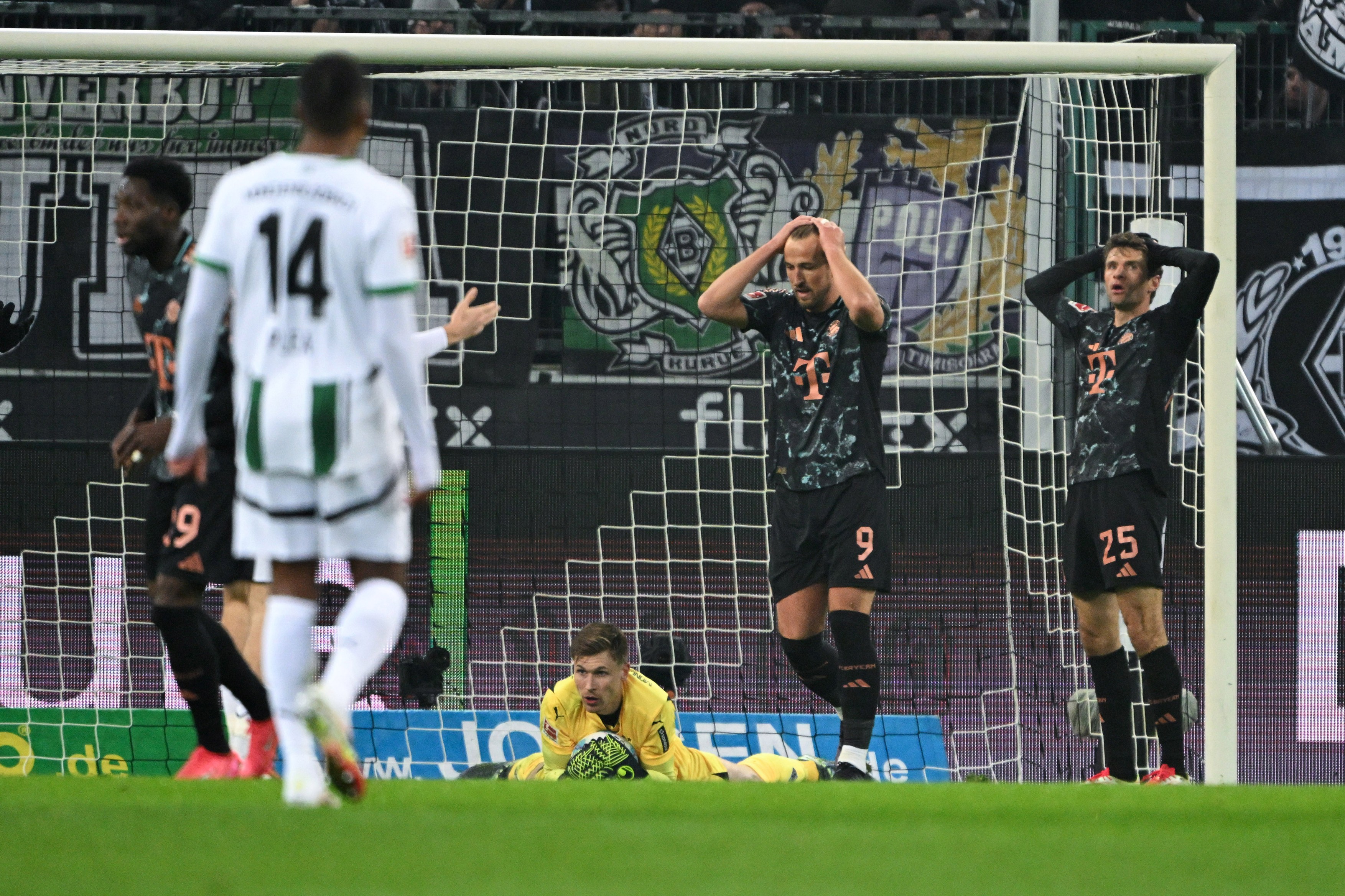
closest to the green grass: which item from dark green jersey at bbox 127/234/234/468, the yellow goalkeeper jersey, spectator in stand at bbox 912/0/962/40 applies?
dark green jersey at bbox 127/234/234/468

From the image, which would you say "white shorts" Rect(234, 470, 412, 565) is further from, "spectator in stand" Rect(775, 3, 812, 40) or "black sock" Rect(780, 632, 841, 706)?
"spectator in stand" Rect(775, 3, 812, 40)

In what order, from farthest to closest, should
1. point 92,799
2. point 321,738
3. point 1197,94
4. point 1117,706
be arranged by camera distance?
point 1197,94, point 1117,706, point 92,799, point 321,738

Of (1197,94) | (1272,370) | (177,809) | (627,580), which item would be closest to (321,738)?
(177,809)

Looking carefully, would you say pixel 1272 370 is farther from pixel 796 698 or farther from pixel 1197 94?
pixel 796 698

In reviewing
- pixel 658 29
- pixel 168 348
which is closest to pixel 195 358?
pixel 168 348

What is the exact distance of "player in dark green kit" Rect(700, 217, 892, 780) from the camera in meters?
6.06

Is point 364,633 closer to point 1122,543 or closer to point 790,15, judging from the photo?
point 1122,543

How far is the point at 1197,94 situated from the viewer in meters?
10.3

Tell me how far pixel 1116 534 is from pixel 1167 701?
2.34 feet

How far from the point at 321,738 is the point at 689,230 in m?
5.66

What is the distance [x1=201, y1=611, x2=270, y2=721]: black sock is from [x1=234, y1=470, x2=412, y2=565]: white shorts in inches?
50.0

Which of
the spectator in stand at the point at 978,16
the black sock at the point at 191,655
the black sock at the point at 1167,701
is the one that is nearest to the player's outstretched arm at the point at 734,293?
the black sock at the point at 1167,701

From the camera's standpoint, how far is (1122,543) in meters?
6.14

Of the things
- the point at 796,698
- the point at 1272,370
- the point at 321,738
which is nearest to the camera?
the point at 321,738
